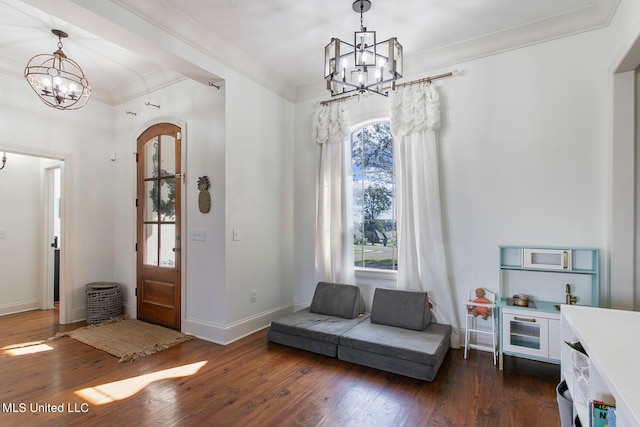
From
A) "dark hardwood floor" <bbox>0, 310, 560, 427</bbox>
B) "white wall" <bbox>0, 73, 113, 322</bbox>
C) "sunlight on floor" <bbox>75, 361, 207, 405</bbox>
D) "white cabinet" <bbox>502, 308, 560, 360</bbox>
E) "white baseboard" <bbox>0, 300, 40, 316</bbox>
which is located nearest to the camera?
"dark hardwood floor" <bbox>0, 310, 560, 427</bbox>

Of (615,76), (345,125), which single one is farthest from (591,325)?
(345,125)

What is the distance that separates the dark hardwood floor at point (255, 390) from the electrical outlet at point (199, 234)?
1.11m

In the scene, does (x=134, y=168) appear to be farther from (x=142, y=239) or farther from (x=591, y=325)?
(x=591, y=325)

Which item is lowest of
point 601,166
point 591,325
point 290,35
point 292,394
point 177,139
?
point 292,394

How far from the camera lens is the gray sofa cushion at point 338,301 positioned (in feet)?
11.3

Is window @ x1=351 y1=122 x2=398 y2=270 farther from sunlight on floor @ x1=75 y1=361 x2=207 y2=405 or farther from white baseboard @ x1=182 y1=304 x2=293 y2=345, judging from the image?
sunlight on floor @ x1=75 y1=361 x2=207 y2=405

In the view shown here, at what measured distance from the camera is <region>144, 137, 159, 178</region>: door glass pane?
3.98 metres

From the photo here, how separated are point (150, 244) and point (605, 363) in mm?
4233

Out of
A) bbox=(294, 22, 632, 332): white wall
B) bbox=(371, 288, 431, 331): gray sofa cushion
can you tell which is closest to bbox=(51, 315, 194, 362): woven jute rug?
bbox=(371, 288, 431, 331): gray sofa cushion

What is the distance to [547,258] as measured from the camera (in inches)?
109

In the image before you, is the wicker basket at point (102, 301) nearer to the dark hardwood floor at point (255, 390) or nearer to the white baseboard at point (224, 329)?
the dark hardwood floor at point (255, 390)

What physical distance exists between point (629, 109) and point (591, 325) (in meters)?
2.00

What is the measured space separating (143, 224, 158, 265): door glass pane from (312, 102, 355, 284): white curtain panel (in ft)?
6.49

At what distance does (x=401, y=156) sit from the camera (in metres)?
3.40
